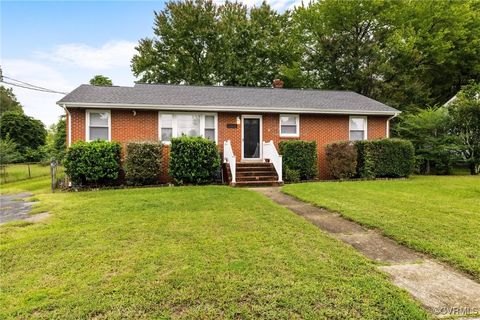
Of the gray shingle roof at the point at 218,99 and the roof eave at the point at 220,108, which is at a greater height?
the gray shingle roof at the point at 218,99

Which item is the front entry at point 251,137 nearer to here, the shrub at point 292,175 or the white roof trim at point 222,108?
the white roof trim at point 222,108

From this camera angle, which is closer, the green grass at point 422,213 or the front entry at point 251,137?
the green grass at point 422,213

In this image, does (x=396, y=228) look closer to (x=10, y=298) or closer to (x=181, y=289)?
(x=181, y=289)

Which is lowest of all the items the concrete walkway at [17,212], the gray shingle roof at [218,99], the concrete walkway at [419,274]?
the concrete walkway at [419,274]

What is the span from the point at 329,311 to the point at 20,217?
6441 mm

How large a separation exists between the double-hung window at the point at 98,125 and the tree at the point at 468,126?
16.4 metres

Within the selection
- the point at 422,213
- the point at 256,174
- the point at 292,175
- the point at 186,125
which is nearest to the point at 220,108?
the point at 186,125

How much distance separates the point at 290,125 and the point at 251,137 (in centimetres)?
191

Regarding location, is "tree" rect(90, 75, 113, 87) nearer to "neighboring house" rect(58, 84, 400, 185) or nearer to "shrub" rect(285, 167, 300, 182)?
"neighboring house" rect(58, 84, 400, 185)

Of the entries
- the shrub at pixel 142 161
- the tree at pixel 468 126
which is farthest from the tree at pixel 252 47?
the shrub at pixel 142 161


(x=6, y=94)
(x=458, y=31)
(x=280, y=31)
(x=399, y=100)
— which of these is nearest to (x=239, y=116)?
(x=399, y=100)

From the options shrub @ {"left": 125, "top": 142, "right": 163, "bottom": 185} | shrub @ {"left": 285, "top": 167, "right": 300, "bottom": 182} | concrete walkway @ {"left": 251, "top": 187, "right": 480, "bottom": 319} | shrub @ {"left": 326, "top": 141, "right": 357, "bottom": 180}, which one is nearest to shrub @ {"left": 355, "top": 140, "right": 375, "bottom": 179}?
shrub @ {"left": 326, "top": 141, "right": 357, "bottom": 180}

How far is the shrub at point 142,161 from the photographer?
995 cm

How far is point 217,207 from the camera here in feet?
21.0
